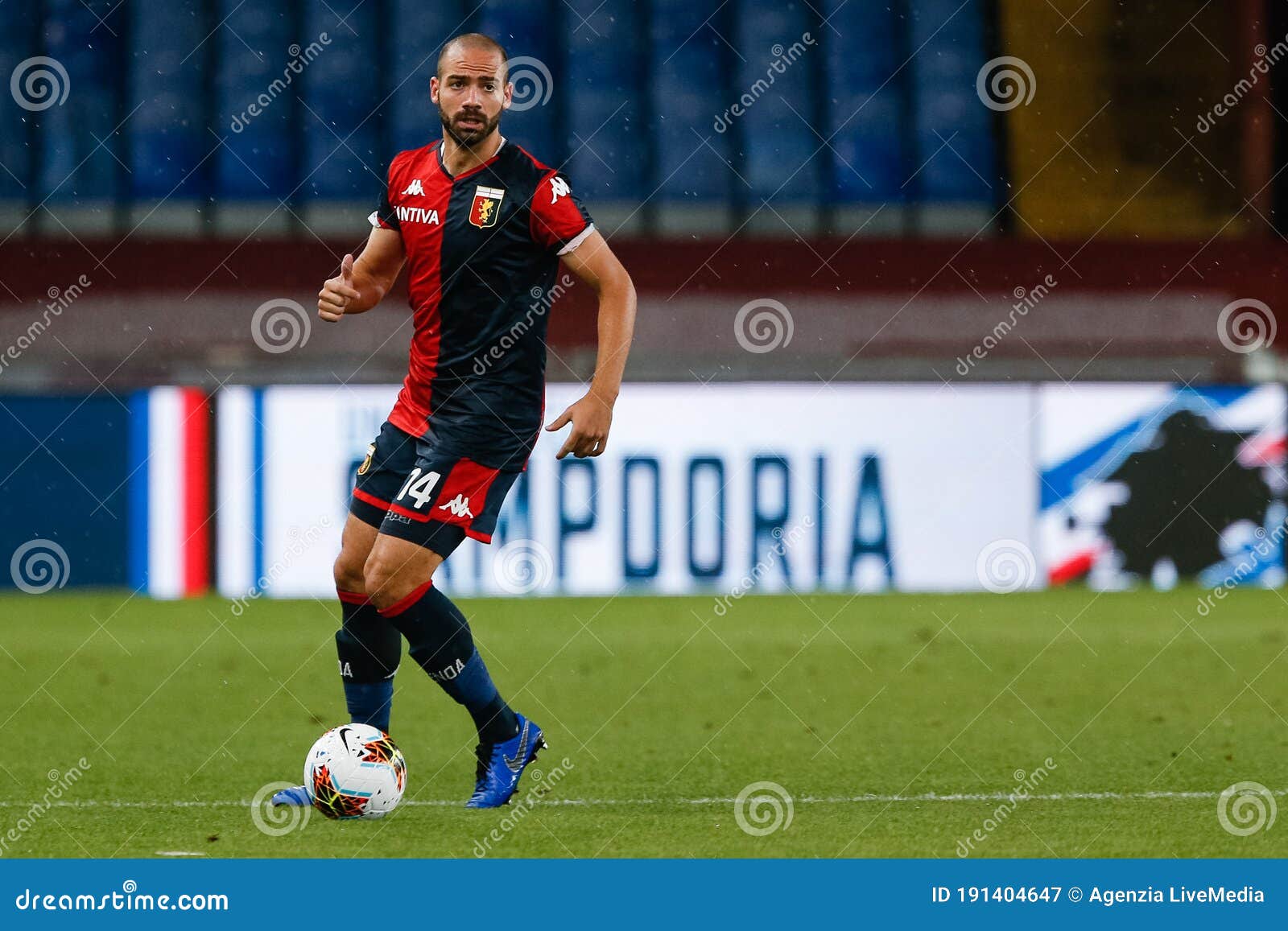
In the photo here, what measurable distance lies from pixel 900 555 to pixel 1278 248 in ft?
25.8

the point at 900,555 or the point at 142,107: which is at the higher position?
the point at 142,107

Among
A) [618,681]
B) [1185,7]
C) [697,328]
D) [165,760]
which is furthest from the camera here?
Result: [1185,7]

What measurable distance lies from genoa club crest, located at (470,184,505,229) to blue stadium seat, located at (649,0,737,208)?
13577 mm

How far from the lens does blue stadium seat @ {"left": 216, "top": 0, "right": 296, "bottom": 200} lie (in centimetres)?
1859

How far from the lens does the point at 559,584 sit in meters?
12.6

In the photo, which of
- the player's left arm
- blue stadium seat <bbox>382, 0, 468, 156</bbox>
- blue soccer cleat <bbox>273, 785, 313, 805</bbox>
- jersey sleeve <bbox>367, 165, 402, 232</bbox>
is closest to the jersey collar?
jersey sleeve <bbox>367, 165, 402, 232</bbox>

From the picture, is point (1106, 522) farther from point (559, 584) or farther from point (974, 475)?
point (559, 584)

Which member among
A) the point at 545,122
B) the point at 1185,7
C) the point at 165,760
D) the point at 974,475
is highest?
the point at 1185,7

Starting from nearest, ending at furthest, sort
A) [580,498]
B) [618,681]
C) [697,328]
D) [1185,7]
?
[618,681] < [580,498] < [697,328] < [1185,7]

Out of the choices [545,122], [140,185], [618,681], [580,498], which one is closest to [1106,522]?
[580,498]

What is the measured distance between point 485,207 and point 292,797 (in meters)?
1.73

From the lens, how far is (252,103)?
18.5 m

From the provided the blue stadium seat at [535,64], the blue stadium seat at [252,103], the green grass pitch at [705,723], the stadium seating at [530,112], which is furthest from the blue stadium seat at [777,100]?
the green grass pitch at [705,723]

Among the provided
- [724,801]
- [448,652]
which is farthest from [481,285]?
[724,801]
